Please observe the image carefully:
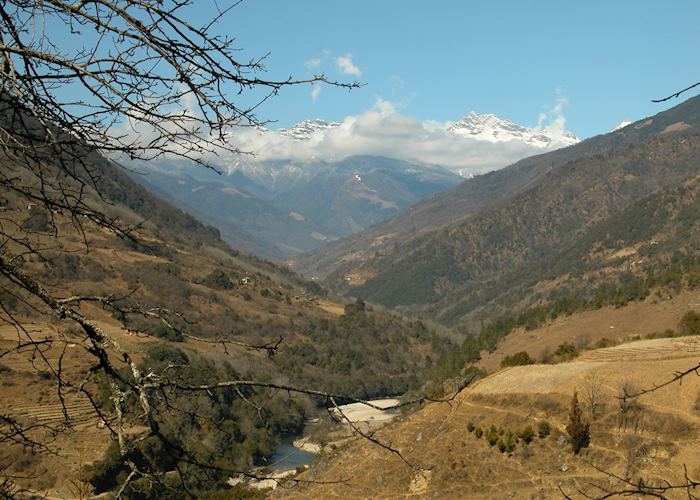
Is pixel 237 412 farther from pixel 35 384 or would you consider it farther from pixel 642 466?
pixel 642 466

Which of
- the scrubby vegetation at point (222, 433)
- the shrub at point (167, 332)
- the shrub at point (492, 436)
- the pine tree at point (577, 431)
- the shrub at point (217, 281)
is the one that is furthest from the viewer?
the shrub at point (217, 281)

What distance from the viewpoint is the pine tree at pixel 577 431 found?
94.5 ft

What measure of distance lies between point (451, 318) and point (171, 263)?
105 meters

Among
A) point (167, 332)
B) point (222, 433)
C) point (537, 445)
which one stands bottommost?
point (222, 433)

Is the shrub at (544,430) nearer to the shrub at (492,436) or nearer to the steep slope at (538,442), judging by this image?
the steep slope at (538,442)

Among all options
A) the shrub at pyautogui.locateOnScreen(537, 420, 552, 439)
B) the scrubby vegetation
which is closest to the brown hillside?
the shrub at pyautogui.locateOnScreen(537, 420, 552, 439)

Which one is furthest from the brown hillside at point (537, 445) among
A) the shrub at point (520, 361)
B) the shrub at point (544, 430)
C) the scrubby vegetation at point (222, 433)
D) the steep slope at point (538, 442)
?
the shrub at point (520, 361)

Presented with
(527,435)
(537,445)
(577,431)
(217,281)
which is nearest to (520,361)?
(527,435)

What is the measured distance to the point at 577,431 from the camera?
2880cm

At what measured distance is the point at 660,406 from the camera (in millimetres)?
29625

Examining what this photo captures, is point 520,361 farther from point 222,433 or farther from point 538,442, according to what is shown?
point 222,433

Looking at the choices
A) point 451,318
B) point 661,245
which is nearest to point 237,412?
point 661,245

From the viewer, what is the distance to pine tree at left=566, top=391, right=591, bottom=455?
2880cm

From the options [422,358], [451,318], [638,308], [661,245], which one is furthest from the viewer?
[451,318]
